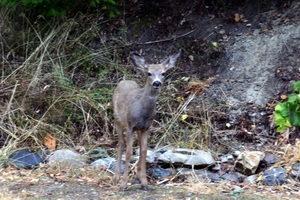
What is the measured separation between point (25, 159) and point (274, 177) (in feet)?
11.0

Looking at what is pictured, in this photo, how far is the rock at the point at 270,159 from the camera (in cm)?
852

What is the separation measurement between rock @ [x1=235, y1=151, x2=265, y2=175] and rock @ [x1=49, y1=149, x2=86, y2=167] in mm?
2088

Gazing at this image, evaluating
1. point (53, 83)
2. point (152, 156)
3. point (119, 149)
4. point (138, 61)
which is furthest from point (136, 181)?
point (53, 83)

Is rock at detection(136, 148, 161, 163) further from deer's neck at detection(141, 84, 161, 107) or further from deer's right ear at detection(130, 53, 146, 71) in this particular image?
deer's right ear at detection(130, 53, 146, 71)

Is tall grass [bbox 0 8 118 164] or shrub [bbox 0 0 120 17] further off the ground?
shrub [bbox 0 0 120 17]

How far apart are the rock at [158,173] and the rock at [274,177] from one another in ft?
4.01

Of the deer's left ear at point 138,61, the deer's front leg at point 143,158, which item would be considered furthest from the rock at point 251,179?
the deer's left ear at point 138,61

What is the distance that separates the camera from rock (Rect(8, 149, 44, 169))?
343 inches

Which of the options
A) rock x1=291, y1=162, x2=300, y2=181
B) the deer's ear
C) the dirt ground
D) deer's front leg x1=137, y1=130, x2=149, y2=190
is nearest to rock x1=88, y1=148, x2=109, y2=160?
the dirt ground

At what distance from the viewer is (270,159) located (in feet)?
28.1

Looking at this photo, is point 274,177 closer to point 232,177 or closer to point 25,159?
point 232,177

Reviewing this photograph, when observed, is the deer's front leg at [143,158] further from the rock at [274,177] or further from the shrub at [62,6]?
the shrub at [62,6]

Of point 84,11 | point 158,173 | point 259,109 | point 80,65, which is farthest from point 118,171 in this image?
point 84,11

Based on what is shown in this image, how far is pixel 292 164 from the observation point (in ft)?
27.4
